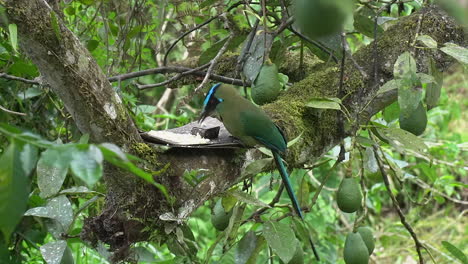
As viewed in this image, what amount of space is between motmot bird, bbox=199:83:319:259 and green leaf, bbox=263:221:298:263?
0.13m

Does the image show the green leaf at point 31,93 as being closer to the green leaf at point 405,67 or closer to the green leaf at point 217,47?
the green leaf at point 217,47

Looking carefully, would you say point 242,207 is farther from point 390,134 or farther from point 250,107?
point 390,134

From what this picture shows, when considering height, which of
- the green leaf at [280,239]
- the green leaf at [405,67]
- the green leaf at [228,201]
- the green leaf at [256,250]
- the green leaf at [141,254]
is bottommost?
the green leaf at [256,250]

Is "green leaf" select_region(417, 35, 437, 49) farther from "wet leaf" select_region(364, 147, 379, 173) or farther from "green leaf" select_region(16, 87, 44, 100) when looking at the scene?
"green leaf" select_region(16, 87, 44, 100)

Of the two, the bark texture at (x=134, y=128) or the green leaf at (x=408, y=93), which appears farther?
the green leaf at (x=408, y=93)

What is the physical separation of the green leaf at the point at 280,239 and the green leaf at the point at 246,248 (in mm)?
134

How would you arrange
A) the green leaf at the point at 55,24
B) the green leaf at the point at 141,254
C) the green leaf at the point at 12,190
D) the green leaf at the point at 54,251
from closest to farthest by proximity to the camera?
the green leaf at the point at 12,190, the green leaf at the point at 55,24, the green leaf at the point at 54,251, the green leaf at the point at 141,254

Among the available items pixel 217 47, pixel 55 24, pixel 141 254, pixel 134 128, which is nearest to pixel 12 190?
pixel 55 24

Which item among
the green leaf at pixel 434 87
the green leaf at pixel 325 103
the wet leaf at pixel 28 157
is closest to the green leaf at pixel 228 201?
the green leaf at pixel 325 103

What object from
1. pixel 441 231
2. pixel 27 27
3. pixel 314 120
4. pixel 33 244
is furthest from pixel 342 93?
pixel 441 231

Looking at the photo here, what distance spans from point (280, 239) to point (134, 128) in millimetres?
463

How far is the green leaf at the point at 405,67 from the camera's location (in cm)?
132

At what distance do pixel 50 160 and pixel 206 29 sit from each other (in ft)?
6.55

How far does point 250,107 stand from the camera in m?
1.45
